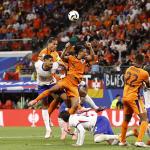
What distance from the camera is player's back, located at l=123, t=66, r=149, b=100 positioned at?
15.2 meters

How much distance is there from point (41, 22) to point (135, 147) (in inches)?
957

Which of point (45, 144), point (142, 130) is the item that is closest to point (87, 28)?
point (45, 144)

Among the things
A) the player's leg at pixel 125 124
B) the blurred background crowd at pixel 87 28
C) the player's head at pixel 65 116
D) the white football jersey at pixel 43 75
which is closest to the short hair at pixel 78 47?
the white football jersey at pixel 43 75

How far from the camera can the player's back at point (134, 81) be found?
15234 millimetres

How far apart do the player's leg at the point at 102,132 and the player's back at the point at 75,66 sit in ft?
5.83

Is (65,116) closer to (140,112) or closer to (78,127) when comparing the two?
(78,127)

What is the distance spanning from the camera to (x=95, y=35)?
112ft

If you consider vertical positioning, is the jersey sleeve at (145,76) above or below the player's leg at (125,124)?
above

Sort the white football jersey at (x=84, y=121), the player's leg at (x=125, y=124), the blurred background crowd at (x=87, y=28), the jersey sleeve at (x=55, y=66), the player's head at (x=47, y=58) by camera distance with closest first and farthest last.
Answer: the player's leg at (x=125, y=124)
the white football jersey at (x=84, y=121)
the player's head at (x=47, y=58)
the jersey sleeve at (x=55, y=66)
the blurred background crowd at (x=87, y=28)

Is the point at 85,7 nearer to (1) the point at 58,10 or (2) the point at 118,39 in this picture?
(1) the point at 58,10

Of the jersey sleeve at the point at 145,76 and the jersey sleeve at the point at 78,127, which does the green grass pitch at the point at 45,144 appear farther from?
the jersey sleeve at the point at 145,76

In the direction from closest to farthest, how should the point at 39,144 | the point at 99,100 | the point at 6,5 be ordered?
the point at 39,144 → the point at 99,100 → the point at 6,5

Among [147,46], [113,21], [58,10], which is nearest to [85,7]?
[58,10]

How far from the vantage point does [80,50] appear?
1691cm
